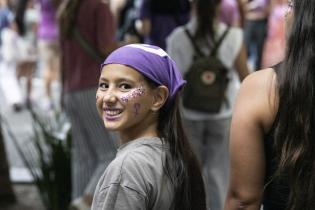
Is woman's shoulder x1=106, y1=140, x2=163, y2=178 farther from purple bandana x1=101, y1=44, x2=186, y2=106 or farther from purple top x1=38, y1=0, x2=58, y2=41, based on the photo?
purple top x1=38, y1=0, x2=58, y2=41

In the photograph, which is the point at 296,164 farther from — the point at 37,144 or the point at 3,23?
the point at 3,23

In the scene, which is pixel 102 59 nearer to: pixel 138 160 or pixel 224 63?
pixel 224 63

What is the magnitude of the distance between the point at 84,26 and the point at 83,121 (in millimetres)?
→ 683

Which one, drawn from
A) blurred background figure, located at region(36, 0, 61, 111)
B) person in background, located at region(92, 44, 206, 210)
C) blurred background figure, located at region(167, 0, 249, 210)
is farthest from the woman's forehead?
blurred background figure, located at region(36, 0, 61, 111)

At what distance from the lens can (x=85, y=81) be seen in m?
4.63

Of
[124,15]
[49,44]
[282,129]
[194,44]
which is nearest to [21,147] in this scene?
[49,44]

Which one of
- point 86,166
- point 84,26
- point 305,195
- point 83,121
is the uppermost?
point 84,26

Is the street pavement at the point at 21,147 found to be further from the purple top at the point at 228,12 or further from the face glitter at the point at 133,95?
the face glitter at the point at 133,95

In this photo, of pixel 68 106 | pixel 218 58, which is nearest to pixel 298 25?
pixel 218 58

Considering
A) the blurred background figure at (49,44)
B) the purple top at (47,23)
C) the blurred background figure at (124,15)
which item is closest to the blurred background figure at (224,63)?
the blurred background figure at (49,44)

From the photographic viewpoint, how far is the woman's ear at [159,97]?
7.38 feet

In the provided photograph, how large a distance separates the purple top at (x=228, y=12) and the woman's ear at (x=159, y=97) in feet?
11.0

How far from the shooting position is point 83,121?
15.6 ft

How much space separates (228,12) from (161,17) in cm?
64
